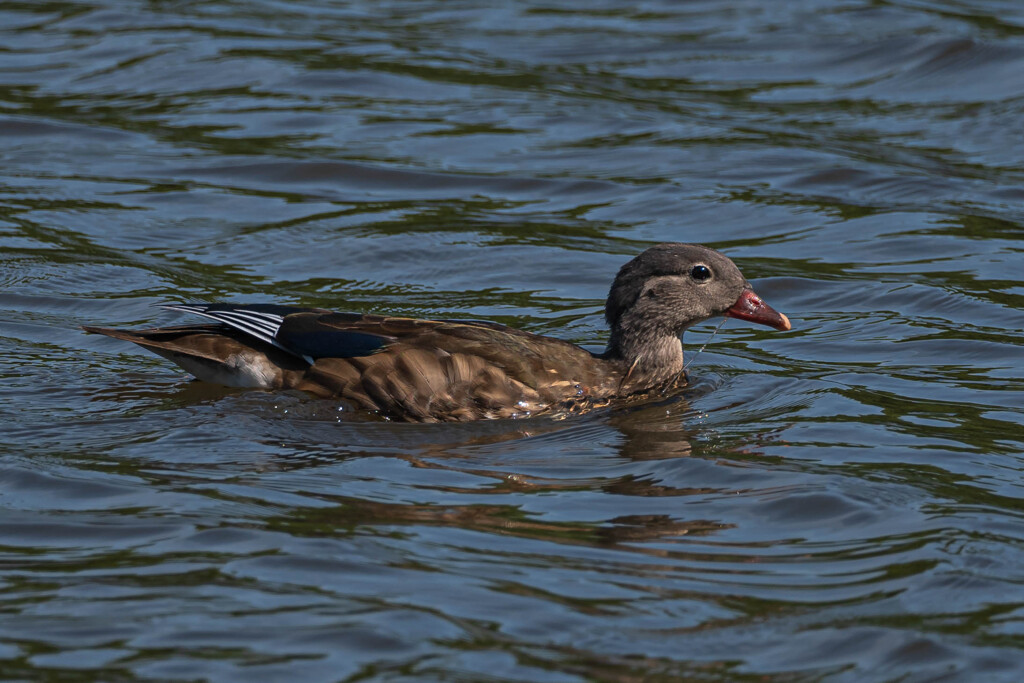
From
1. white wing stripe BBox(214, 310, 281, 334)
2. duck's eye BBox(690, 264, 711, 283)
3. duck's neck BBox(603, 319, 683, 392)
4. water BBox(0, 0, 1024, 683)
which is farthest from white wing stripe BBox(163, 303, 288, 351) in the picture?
duck's eye BBox(690, 264, 711, 283)

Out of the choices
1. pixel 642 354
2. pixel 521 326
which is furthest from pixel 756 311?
pixel 521 326

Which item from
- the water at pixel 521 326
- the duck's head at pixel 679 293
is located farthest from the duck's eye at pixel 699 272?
the water at pixel 521 326

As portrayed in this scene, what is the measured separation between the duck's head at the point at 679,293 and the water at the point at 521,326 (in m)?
0.48

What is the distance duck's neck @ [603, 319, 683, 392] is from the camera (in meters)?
10.4

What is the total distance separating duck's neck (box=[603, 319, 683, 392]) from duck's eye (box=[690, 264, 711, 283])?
0.42 meters

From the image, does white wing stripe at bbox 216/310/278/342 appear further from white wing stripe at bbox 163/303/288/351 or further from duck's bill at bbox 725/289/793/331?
duck's bill at bbox 725/289/793/331

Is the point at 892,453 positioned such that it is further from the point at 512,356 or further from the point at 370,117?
the point at 370,117

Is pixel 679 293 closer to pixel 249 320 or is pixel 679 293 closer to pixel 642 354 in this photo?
pixel 642 354

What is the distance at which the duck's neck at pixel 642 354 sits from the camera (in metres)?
10.4

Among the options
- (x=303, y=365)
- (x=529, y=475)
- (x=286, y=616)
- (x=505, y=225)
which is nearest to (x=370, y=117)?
(x=505, y=225)

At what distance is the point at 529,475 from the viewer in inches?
335

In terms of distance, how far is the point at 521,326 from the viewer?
11711 mm

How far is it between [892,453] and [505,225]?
5.57m

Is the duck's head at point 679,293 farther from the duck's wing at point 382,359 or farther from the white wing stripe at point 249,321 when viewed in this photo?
the white wing stripe at point 249,321
